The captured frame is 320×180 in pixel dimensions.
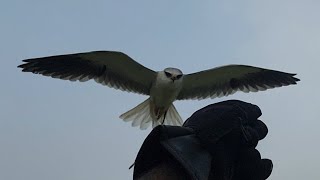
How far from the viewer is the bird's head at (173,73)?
19.6ft

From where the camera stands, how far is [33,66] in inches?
229

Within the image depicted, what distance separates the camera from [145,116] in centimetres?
626

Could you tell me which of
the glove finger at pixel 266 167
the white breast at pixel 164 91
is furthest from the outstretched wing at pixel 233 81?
the glove finger at pixel 266 167

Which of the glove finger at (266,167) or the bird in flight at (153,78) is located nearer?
the glove finger at (266,167)

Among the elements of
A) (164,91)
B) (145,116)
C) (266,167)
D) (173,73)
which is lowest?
(266,167)

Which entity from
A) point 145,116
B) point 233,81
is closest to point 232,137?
point 145,116

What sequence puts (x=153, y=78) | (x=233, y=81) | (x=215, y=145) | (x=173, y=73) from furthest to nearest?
(x=233, y=81) < (x=153, y=78) < (x=173, y=73) < (x=215, y=145)

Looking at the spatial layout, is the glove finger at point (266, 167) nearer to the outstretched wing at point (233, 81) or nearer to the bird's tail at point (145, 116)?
the bird's tail at point (145, 116)

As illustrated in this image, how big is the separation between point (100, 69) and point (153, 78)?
0.59 m

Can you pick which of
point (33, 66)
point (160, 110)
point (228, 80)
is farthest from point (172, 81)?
point (33, 66)

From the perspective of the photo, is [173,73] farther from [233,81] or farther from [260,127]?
[260,127]

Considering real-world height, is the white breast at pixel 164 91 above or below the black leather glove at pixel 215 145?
above

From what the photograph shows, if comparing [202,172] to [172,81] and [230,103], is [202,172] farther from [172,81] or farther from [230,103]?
[172,81]

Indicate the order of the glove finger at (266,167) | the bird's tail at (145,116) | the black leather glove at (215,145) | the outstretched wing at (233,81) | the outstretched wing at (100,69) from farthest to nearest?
the outstretched wing at (233,81)
the bird's tail at (145,116)
the outstretched wing at (100,69)
the glove finger at (266,167)
the black leather glove at (215,145)
